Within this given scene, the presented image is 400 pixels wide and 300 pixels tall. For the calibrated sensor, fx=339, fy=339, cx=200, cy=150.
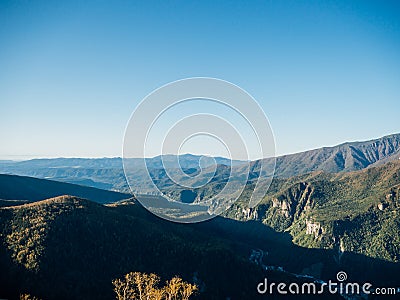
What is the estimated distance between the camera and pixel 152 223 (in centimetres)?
9788

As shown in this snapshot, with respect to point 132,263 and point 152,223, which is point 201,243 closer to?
point 152,223

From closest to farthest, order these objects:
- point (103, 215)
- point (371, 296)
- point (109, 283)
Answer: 1. point (109, 283)
2. point (103, 215)
3. point (371, 296)

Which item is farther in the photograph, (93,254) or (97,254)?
(97,254)

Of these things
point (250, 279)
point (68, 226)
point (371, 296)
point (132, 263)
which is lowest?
point (371, 296)

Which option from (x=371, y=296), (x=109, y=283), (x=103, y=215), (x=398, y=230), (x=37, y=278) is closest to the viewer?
(x=37, y=278)

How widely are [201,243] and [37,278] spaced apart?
5024cm

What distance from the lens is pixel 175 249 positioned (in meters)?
86.1

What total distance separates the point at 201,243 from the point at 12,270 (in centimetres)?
5254

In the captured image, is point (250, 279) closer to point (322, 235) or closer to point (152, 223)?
point (152, 223)

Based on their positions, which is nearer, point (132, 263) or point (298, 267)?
point (132, 263)

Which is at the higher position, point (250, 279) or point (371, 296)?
point (250, 279)

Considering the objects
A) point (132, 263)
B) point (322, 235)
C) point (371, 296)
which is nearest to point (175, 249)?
point (132, 263)

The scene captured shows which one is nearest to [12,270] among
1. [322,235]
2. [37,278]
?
[37,278]

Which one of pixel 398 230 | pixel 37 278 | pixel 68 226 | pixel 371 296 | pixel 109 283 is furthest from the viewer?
pixel 398 230
